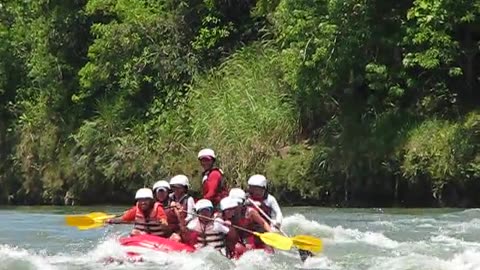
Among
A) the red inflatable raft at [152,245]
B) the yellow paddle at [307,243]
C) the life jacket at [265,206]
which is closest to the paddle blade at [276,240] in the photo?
the yellow paddle at [307,243]

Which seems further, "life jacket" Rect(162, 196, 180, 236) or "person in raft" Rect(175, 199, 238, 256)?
"life jacket" Rect(162, 196, 180, 236)

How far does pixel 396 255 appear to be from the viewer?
13.8 meters

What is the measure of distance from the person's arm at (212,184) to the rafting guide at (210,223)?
847 mm

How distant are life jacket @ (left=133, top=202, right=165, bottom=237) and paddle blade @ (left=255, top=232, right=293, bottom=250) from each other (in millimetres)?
1306

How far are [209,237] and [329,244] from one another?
99.9 inches

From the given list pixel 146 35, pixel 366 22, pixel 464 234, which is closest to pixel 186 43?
pixel 146 35

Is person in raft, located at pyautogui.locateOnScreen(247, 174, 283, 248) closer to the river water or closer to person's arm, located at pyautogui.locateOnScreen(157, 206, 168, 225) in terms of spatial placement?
the river water

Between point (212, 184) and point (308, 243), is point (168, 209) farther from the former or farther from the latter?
point (308, 243)

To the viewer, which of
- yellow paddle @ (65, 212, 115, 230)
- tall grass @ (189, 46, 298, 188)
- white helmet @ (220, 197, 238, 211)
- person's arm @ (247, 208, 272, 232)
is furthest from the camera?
tall grass @ (189, 46, 298, 188)

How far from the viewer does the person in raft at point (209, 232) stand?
13211 mm

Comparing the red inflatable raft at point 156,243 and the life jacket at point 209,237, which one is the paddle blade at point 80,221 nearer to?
the red inflatable raft at point 156,243

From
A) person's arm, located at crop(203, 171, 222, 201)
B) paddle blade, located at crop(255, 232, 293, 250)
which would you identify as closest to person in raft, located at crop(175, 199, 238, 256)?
paddle blade, located at crop(255, 232, 293, 250)

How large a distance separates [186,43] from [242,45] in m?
1.39

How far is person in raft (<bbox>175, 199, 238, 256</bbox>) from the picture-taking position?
520 inches
